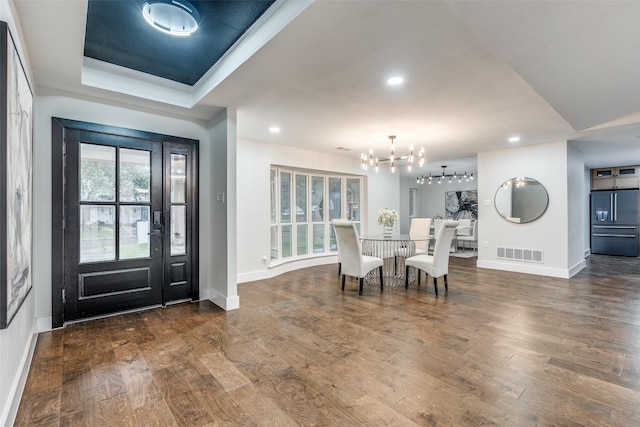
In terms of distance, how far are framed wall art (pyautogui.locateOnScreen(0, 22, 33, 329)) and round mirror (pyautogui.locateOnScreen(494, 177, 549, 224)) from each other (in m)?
6.94

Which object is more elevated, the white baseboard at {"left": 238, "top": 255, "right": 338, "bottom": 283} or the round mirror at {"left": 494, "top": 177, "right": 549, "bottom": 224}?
the round mirror at {"left": 494, "top": 177, "right": 549, "bottom": 224}

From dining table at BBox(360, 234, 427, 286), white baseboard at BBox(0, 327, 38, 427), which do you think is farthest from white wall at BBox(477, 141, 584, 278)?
white baseboard at BBox(0, 327, 38, 427)

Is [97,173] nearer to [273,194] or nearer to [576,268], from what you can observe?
[273,194]

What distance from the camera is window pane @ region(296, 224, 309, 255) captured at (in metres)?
6.49

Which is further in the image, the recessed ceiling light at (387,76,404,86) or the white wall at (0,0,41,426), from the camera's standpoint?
the recessed ceiling light at (387,76,404,86)

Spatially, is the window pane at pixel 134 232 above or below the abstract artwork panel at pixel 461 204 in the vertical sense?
below

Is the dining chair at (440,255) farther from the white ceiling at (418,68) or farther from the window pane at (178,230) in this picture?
the window pane at (178,230)

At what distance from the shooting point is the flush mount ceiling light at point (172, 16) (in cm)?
207

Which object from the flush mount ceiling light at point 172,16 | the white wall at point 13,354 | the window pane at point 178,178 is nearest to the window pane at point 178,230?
the window pane at point 178,178

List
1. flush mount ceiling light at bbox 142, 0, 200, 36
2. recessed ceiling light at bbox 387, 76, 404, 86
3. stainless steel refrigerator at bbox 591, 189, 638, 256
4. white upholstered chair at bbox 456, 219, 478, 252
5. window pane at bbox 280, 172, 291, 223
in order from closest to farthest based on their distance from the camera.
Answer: flush mount ceiling light at bbox 142, 0, 200, 36 < recessed ceiling light at bbox 387, 76, 404, 86 < window pane at bbox 280, 172, 291, 223 < stainless steel refrigerator at bbox 591, 189, 638, 256 < white upholstered chair at bbox 456, 219, 478, 252

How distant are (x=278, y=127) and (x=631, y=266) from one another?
25.9 ft

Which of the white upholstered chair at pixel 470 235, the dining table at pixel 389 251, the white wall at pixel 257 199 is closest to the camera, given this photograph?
the dining table at pixel 389 251

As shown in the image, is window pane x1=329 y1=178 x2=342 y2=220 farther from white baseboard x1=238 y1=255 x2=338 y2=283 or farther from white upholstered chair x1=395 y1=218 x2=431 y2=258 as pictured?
white upholstered chair x1=395 y1=218 x2=431 y2=258

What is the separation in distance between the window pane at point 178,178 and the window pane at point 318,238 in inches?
130
